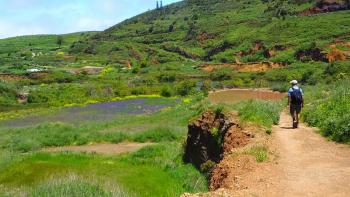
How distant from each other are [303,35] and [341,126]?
107030 mm

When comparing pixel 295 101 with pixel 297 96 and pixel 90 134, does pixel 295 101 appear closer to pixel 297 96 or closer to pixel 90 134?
pixel 297 96

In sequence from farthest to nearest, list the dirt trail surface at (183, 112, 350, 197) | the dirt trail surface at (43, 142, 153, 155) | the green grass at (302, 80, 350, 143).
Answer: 1. the dirt trail surface at (43, 142, 153, 155)
2. the green grass at (302, 80, 350, 143)
3. the dirt trail surface at (183, 112, 350, 197)

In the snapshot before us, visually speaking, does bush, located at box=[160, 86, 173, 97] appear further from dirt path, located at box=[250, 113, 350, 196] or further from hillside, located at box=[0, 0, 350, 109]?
dirt path, located at box=[250, 113, 350, 196]

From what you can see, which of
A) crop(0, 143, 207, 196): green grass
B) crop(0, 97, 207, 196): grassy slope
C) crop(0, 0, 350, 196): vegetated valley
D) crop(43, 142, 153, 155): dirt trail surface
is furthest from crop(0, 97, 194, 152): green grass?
crop(0, 143, 207, 196): green grass

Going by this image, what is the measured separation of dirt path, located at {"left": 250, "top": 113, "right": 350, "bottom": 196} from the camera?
499 inches

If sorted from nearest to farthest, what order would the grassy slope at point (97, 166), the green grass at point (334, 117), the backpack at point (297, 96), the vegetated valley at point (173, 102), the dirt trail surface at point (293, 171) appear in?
the dirt trail surface at point (293, 171) < the green grass at point (334, 117) < the grassy slope at point (97, 166) < the vegetated valley at point (173, 102) < the backpack at point (297, 96)

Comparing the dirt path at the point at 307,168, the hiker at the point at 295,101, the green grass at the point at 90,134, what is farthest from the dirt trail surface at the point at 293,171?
the green grass at the point at 90,134

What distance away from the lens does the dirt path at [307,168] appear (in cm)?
1267

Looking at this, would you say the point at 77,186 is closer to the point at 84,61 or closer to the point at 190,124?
the point at 190,124

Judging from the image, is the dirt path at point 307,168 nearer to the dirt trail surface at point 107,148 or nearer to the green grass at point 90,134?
the dirt trail surface at point 107,148

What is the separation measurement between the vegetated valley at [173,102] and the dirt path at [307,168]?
2.37ft

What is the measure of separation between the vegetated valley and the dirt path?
722 millimetres

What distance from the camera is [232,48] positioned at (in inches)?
5290

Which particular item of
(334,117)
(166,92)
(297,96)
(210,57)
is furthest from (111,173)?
(210,57)
